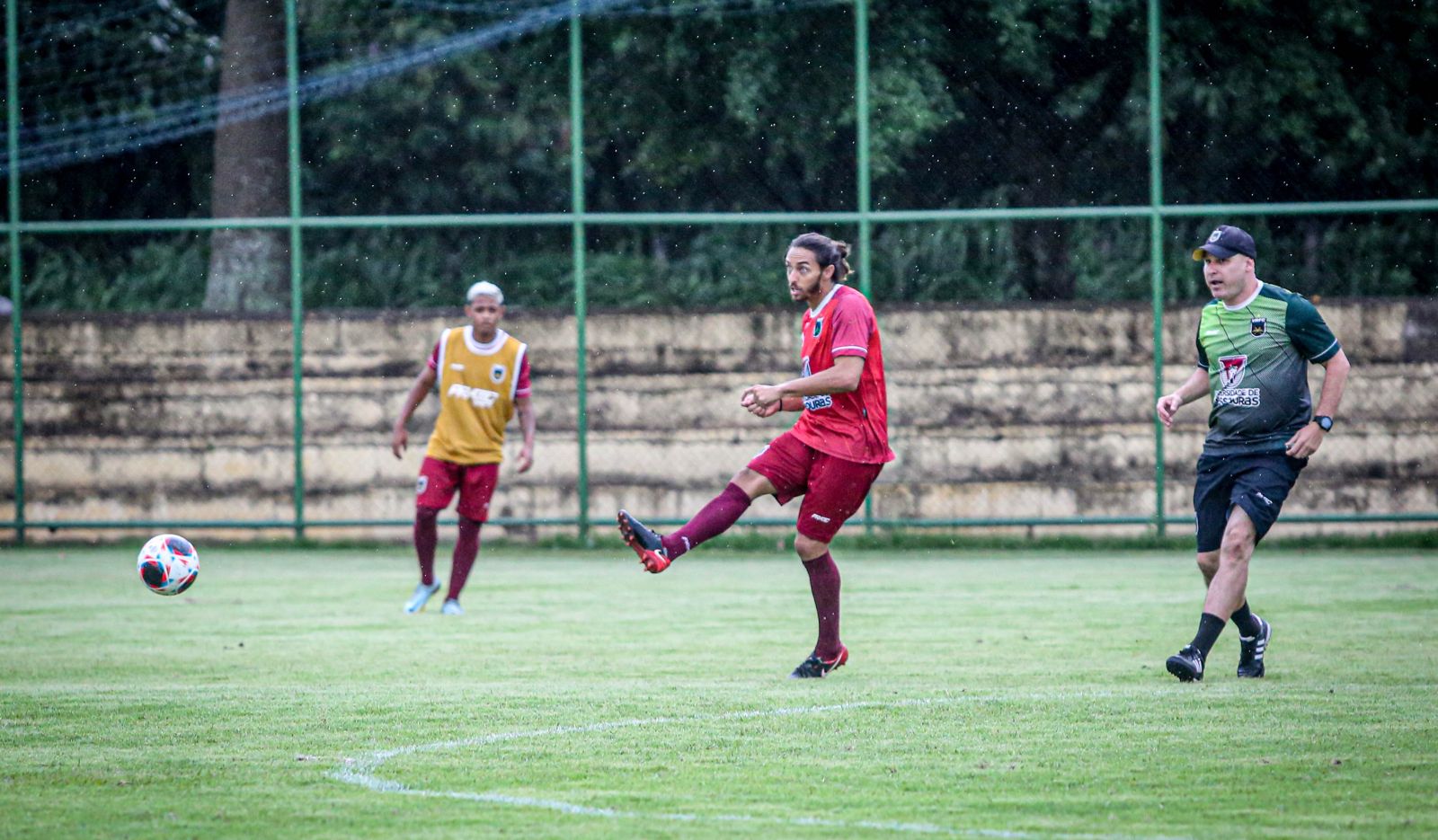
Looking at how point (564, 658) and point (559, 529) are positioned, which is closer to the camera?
point (564, 658)

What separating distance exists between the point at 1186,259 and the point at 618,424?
5.51 m

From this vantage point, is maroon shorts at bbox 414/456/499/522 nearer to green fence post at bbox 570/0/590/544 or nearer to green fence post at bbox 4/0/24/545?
green fence post at bbox 570/0/590/544

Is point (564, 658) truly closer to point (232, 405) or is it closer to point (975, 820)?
point (975, 820)

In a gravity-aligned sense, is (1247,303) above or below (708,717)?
above

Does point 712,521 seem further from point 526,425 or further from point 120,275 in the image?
point 120,275

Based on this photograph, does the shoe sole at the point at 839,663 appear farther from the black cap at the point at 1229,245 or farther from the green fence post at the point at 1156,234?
the green fence post at the point at 1156,234

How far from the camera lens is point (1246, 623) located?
7797mm

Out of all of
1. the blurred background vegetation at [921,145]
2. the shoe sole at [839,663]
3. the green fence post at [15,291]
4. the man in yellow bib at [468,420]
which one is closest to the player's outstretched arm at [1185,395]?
the shoe sole at [839,663]

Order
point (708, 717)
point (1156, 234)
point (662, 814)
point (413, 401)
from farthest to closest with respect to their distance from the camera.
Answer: point (1156, 234)
point (413, 401)
point (708, 717)
point (662, 814)

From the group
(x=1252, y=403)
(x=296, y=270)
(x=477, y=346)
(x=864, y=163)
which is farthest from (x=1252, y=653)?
(x=296, y=270)

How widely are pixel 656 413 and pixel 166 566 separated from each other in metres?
6.96

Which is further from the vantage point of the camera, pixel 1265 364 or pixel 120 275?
pixel 120 275

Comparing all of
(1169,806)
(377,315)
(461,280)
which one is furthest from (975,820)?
(461,280)

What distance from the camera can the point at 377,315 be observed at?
16531 mm
